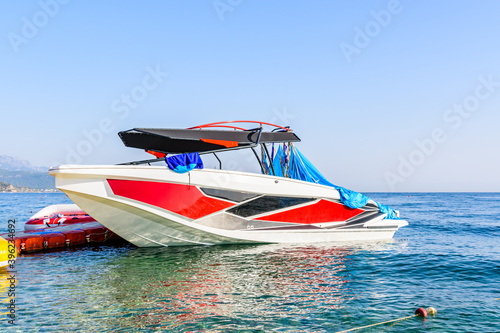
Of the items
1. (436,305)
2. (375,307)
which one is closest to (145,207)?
(375,307)

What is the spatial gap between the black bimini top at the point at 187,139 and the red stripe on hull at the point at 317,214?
2.60 metres

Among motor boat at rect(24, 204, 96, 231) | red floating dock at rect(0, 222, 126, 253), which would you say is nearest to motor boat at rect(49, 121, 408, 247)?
red floating dock at rect(0, 222, 126, 253)

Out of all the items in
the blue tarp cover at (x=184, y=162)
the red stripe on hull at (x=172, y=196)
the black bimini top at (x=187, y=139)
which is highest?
the black bimini top at (x=187, y=139)

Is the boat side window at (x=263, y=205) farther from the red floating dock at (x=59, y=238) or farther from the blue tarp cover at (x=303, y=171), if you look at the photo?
the red floating dock at (x=59, y=238)

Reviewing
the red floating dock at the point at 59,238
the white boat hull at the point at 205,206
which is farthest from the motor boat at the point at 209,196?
the red floating dock at the point at 59,238

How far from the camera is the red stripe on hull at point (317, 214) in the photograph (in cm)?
1172

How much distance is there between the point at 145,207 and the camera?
9.81m

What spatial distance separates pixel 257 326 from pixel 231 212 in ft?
18.8

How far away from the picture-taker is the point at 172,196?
10070 mm

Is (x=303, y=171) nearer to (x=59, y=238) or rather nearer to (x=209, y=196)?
(x=209, y=196)

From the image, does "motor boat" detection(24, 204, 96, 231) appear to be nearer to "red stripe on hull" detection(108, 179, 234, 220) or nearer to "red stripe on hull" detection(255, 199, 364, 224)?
"red stripe on hull" detection(108, 179, 234, 220)

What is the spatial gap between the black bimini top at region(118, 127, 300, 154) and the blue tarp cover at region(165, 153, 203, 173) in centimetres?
45

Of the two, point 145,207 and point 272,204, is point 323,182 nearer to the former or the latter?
point 272,204

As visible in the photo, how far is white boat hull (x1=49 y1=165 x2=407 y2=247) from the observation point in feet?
31.2
